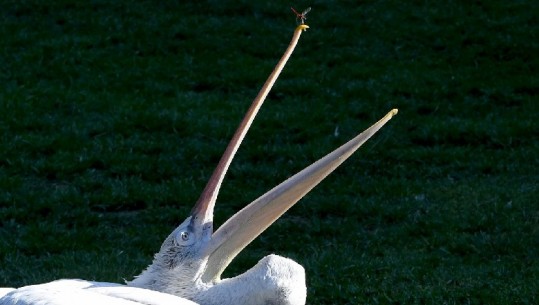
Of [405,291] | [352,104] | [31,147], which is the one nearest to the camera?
[405,291]

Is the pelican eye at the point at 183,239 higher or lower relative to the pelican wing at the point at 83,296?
lower

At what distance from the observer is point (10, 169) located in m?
8.30

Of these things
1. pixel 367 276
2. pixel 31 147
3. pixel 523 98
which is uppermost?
pixel 367 276

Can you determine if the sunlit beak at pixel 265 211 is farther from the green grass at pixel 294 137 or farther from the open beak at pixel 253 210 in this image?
the green grass at pixel 294 137

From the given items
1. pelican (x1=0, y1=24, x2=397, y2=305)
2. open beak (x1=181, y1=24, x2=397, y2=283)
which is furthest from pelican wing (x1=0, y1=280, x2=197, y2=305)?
open beak (x1=181, y1=24, x2=397, y2=283)

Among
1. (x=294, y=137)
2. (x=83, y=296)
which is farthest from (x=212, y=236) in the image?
(x=294, y=137)

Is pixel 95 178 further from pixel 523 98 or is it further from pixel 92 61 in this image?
pixel 523 98

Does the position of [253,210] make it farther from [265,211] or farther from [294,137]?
[294,137]

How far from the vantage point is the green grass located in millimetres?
6695

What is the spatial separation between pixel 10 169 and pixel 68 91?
6.42 feet

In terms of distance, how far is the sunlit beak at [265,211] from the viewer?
4586mm

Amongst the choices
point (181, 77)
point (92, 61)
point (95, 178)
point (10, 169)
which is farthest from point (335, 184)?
point (92, 61)

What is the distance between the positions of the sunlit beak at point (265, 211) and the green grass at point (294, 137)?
1477 millimetres

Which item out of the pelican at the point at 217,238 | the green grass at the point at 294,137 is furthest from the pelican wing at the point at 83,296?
the green grass at the point at 294,137
